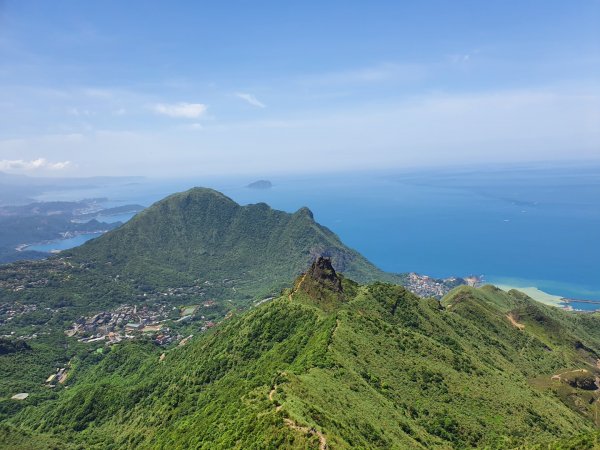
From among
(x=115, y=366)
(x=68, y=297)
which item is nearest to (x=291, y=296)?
(x=115, y=366)

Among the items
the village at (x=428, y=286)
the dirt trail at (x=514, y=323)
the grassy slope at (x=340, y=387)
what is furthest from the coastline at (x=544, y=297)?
the grassy slope at (x=340, y=387)

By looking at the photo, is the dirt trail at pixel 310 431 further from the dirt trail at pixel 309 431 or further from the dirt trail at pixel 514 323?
the dirt trail at pixel 514 323

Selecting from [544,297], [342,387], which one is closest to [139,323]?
[342,387]

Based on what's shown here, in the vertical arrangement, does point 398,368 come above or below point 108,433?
above

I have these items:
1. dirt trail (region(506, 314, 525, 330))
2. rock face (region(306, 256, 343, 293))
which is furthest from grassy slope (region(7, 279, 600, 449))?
dirt trail (region(506, 314, 525, 330))

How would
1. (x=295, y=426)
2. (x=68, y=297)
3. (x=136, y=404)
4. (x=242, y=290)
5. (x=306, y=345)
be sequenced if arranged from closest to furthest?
(x=295, y=426) → (x=306, y=345) → (x=136, y=404) → (x=68, y=297) → (x=242, y=290)

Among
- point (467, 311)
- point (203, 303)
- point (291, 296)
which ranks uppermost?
point (291, 296)

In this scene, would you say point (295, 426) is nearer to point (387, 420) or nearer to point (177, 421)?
point (387, 420)

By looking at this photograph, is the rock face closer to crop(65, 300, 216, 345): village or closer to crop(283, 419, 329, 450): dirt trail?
crop(283, 419, 329, 450): dirt trail
